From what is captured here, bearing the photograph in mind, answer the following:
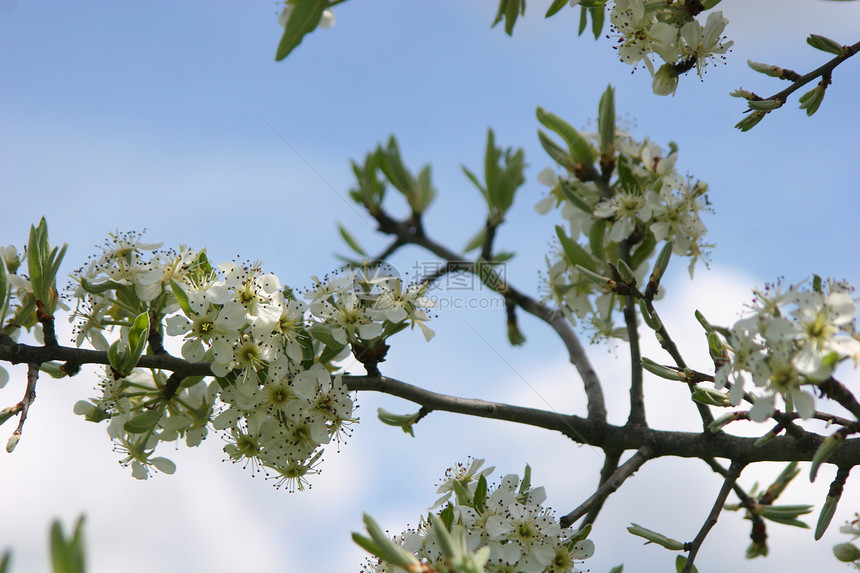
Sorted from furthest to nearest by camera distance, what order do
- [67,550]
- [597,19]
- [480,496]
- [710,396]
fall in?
[597,19] → [480,496] → [710,396] → [67,550]

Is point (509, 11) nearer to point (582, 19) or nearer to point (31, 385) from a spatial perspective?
point (582, 19)

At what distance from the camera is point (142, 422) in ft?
7.49

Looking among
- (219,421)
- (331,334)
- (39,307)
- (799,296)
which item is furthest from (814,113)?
(39,307)

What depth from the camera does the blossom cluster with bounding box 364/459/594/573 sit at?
2.08 metres

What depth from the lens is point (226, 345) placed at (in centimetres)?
208

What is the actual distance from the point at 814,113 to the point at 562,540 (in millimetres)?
1433

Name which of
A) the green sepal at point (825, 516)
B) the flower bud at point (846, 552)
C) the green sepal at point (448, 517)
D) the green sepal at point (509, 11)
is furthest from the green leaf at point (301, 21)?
the flower bud at point (846, 552)

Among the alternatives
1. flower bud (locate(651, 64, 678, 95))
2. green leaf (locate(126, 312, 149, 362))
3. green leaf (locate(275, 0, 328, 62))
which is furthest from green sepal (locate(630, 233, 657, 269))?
green leaf (locate(126, 312, 149, 362))

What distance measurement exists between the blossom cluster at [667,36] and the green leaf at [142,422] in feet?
6.24

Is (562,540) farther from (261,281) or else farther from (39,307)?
(39,307)

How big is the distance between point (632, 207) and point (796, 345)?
117 cm

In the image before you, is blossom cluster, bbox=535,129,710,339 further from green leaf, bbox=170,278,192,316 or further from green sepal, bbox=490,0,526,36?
green leaf, bbox=170,278,192,316

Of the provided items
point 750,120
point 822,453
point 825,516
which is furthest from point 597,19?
point 825,516

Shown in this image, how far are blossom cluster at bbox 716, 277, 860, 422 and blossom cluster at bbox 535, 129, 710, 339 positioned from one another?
94cm
